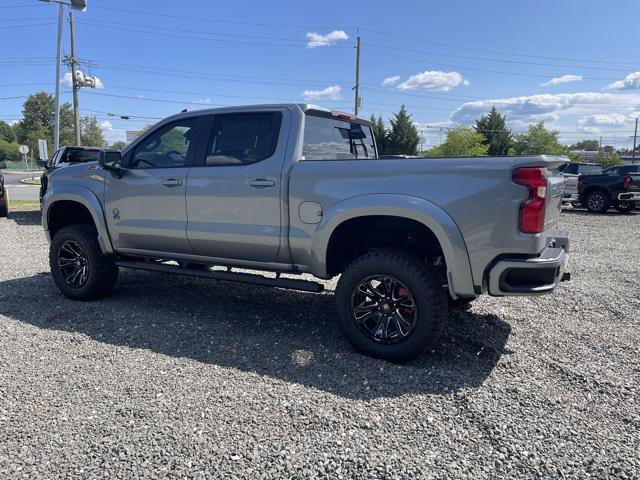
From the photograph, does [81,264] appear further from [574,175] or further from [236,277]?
[574,175]

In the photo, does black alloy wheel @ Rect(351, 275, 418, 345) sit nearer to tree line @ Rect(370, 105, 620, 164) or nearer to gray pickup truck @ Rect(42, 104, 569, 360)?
gray pickup truck @ Rect(42, 104, 569, 360)

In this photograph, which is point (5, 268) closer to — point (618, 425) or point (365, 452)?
point (365, 452)

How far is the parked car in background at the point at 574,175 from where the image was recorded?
16391 millimetres

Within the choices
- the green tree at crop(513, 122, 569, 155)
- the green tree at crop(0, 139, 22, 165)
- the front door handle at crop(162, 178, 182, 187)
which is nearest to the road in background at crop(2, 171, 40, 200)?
Answer: the front door handle at crop(162, 178, 182, 187)

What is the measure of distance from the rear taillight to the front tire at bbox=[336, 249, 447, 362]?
2.47 feet

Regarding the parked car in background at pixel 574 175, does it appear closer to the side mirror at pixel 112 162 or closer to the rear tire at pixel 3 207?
the side mirror at pixel 112 162

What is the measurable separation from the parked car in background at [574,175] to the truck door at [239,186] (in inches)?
525

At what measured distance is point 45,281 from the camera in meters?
6.27

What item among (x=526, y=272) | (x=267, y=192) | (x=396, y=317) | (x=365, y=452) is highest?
(x=267, y=192)

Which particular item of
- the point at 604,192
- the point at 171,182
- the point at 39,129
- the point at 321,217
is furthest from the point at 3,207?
the point at 39,129

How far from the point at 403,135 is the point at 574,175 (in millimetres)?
37020

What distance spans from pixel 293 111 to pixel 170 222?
1591mm

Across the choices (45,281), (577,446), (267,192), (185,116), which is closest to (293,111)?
(267,192)

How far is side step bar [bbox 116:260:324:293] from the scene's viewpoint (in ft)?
13.2
